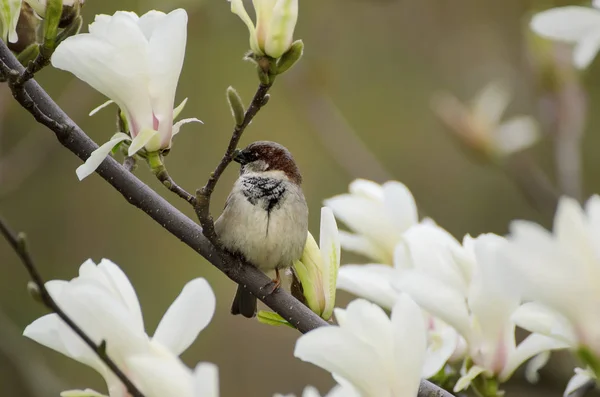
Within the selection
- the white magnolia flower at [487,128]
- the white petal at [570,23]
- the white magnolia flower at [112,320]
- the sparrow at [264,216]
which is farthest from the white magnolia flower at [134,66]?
the white magnolia flower at [487,128]

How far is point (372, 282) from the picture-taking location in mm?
941

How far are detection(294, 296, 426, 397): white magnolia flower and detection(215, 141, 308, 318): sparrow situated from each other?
0.25m

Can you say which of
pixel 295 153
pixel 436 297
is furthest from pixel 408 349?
pixel 295 153

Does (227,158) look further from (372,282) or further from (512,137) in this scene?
(512,137)

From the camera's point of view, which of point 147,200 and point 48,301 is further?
point 147,200

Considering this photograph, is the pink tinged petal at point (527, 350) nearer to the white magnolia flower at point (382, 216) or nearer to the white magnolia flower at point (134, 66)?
the white magnolia flower at point (382, 216)

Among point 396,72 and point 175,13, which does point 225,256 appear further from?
point 396,72

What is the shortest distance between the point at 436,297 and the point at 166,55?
1.11 feet

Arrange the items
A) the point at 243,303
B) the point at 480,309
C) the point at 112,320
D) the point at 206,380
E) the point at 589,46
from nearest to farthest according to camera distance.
→ 1. the point at 206,380
2. the point at 112,320
3. the point at 589,46
4. the point at 480,309
5. the point at 243,303

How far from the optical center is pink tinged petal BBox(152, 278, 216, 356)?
70 cm

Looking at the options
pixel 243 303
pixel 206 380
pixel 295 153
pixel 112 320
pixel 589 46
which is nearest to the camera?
pixel 206 380

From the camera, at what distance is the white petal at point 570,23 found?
0.76 m

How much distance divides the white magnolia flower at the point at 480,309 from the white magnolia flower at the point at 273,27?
241mm

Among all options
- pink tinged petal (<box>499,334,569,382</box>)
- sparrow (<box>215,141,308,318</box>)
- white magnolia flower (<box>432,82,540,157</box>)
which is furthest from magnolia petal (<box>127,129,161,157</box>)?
white magnolia flower (<box>432,82,540,157</box>)
